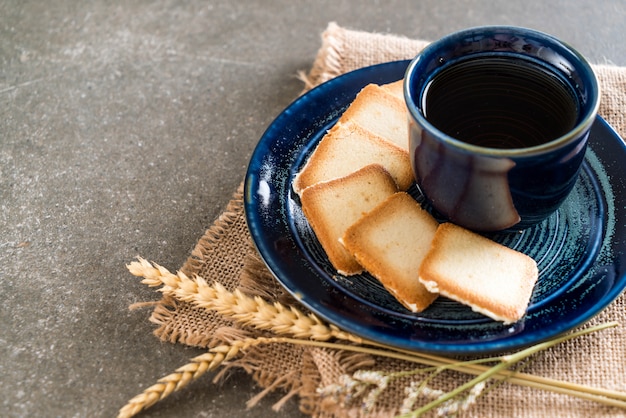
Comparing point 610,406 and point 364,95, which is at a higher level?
point 364,95

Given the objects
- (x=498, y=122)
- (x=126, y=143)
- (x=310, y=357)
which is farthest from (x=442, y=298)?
(x=126, y=143)

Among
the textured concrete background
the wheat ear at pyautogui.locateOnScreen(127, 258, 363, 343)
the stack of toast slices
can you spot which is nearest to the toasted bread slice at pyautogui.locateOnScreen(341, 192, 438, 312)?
the stack of toast slices

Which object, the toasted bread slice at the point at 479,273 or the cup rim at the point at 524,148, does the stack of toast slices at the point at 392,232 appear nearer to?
the toasted bread slice at the point at 479,273

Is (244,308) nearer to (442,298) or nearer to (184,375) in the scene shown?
(184,375)

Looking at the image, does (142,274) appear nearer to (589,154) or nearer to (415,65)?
(415,65)

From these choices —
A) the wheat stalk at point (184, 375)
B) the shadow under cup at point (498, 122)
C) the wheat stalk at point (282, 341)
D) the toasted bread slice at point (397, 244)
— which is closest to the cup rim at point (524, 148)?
the shadow under cup at point (498, 122)

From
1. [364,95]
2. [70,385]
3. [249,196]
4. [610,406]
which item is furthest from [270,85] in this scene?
[610,406]
